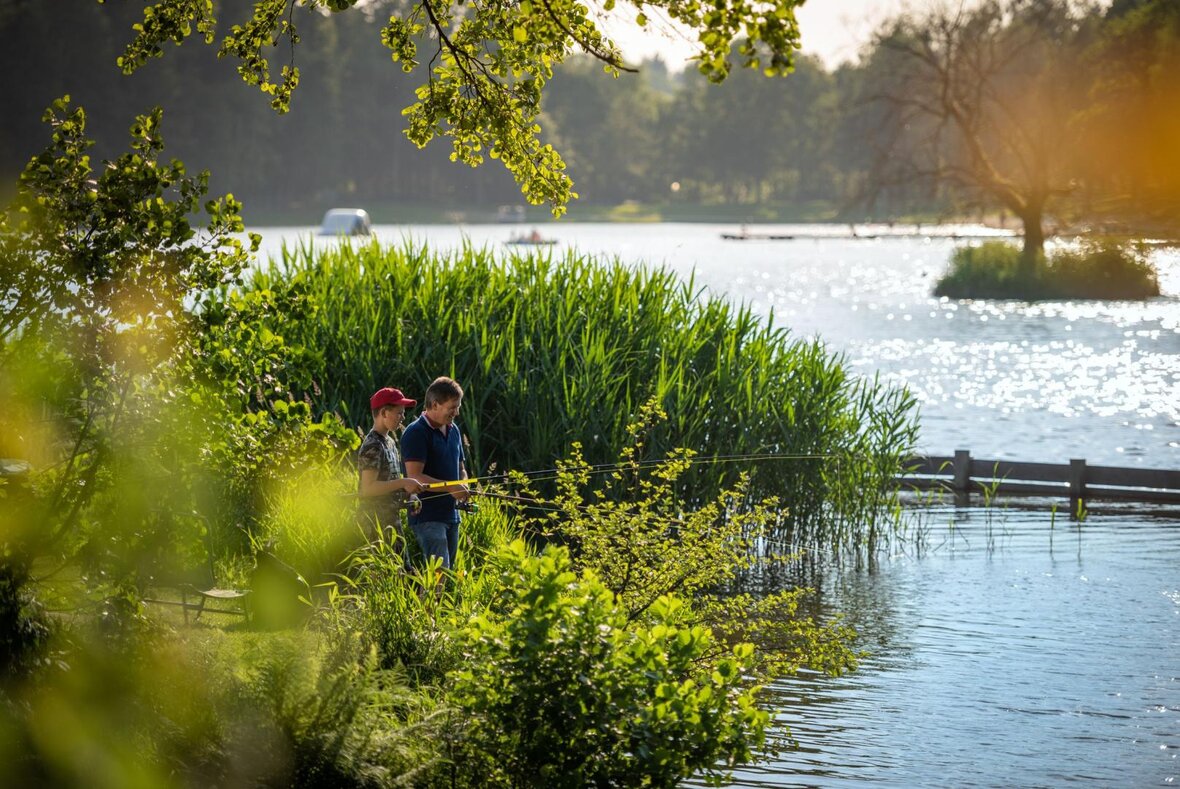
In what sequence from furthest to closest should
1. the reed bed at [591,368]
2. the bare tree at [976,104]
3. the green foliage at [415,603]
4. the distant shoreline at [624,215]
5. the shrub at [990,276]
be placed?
the distant shoreline at [624,215] < the shrub at [990,276] < the bare tree at [976,104] < the reed bed at [591,368] < the green foliage at [415,603]

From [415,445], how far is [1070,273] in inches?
1986

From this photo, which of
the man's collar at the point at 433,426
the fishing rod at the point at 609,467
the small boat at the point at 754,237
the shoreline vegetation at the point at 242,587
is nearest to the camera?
the shoreline vegetation at the point at 242,587

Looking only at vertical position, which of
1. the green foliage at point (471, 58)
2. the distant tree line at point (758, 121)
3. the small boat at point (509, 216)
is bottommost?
the green foliage at point (471, 58)

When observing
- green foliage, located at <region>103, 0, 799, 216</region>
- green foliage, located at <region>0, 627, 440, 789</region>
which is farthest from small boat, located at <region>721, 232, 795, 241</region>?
green foliage, located at <region>0, 627, 440, 789</region>

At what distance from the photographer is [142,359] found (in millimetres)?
7379

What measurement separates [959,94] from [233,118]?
6704cm

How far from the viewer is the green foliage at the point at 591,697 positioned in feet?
21.2

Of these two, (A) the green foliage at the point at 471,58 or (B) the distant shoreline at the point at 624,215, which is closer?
(A) the green foliage at the point at 471,58

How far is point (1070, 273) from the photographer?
56156 millimetres

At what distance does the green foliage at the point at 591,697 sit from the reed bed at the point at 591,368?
6.22 meters

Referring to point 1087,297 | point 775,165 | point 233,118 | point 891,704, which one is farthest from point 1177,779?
point 775,165

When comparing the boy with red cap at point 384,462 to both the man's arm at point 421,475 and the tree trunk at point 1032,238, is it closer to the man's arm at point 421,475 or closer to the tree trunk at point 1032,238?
the man's arm at point 421,475

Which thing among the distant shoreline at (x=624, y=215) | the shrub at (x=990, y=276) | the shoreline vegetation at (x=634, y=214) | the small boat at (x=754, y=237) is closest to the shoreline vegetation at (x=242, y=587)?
the shrub at (x=990, y=276)

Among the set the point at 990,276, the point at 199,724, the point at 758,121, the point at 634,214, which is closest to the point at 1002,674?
the point at 199,724
